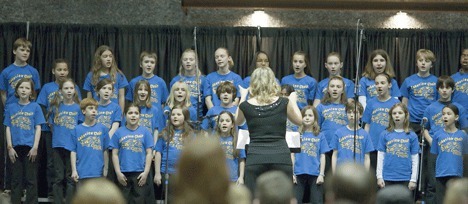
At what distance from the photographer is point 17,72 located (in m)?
10.0

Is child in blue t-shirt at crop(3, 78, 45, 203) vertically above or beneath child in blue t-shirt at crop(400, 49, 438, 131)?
beneath

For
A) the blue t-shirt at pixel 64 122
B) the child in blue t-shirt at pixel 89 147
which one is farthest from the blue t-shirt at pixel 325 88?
the blue t-shirt at pixel 64 122

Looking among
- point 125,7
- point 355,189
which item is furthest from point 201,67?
point 355,189

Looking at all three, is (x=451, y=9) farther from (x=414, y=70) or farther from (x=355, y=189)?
(x=355, y=189)

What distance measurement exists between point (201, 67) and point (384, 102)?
2556 mm

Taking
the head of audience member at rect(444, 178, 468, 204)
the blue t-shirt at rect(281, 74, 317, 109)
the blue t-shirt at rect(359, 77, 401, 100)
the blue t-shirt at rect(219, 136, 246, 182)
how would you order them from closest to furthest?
the head of audience member at rect(444, 178, 468, 204), the blue t-shirt at rect(219, 136, 246, 182), the blue t-shirt at rect(359, 77, 401, 100), the blue t-shirt at rect(281, 74, 317, 109)

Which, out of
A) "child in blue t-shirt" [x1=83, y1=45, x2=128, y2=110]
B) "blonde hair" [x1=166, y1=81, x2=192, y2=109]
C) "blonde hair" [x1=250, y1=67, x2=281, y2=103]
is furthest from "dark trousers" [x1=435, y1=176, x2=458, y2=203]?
"child in blue t-shirt" [x1=83, y1=45, x2=128, y2=110]

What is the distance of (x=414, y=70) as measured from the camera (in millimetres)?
11102

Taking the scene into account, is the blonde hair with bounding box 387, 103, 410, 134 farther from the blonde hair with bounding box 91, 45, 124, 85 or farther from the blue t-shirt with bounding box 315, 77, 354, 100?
the blonde hair with bounding box 91, 45, 124, 85

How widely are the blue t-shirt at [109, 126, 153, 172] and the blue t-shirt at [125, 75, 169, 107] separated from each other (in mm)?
887

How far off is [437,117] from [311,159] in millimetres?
1552

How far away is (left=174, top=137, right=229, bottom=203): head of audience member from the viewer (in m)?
2.61

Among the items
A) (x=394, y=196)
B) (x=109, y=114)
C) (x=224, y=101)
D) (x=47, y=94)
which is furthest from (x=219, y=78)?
(x=394, y=196)

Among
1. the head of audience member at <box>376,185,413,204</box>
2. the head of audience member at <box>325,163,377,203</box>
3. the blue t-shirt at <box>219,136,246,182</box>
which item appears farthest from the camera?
the blue t-shirt at <box>219,136,246,182</box>
